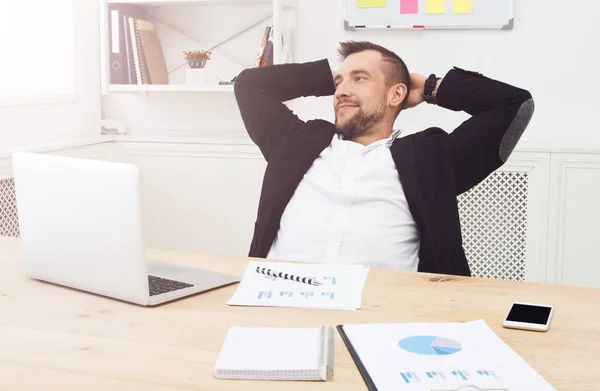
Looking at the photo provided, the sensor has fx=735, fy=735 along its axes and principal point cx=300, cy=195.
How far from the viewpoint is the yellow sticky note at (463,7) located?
2762 mm

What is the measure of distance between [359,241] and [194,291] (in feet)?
2.12

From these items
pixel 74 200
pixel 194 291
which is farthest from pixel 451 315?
pixel 74 200

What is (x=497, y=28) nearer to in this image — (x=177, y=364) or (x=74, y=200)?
(x=74, y=200)

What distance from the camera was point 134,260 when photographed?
121 centimetres

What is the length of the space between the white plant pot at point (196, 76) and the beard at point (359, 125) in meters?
1.00

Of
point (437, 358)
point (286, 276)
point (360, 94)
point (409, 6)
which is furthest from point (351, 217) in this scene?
point (409, 6)

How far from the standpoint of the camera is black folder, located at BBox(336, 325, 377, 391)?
2.95 feet

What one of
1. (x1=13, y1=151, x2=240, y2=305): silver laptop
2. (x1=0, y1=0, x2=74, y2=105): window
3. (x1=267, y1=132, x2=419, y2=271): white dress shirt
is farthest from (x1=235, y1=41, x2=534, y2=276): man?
(x1=0, y1=0, x2=74, y2=105): window

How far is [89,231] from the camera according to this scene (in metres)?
1.25

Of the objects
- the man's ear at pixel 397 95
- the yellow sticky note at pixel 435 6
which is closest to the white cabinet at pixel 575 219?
the yellow sticky note at pixel 435 6

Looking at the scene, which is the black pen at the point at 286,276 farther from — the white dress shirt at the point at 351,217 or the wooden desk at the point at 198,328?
the white dress shirt at the point at 351,217

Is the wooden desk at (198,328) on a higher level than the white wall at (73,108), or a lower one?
lower

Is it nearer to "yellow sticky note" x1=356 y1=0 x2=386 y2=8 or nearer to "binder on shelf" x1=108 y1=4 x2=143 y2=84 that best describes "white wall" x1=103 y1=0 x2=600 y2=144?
"yellow sticky note" x1=356 y1=0 x2=386 y2=8

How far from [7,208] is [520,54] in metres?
2.03
